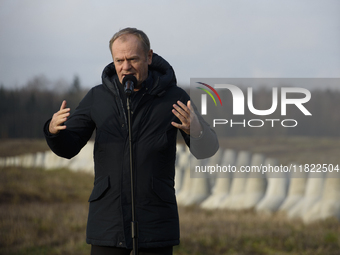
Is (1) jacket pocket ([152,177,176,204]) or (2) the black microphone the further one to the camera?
(1) jacket pocket ([152,177,176,204])

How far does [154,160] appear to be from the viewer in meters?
1.60

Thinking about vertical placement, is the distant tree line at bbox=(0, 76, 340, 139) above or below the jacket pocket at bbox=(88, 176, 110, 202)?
above

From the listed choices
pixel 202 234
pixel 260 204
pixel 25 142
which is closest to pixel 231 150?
pixel 260 204

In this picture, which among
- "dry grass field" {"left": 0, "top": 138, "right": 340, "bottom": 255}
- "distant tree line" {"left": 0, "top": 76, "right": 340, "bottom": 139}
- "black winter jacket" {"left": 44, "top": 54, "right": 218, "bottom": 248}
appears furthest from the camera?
"distant tree line" {"left": 0, "top": 76, "right": 340, "bottom": 139}

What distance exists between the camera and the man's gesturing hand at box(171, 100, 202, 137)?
1550 mm

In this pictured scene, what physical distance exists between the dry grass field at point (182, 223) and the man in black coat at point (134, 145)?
9.93ft

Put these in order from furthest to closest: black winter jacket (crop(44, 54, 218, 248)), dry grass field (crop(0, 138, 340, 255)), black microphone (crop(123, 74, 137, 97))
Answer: dry grass field (crop(0, 138, 340, 255))
black winter jacket (crop(44, 54, 218, 248))
black microphone (crop(123, 74, 137, 97))

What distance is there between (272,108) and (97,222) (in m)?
3.93

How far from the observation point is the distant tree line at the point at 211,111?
520cm

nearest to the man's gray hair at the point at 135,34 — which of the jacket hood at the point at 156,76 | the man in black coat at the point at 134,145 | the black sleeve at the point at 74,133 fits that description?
the man in black coat at the point at 134,145

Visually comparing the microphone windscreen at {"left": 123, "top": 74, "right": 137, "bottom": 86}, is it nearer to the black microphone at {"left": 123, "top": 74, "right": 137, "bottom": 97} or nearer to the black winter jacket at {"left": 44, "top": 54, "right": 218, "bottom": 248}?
the black microphone at {"left": 123, "top": 74, "right": 137, "bottom": 97}

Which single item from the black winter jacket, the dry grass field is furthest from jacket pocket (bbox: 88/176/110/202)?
the dry grass field

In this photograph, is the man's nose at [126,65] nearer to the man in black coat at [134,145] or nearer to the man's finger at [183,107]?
the man in black coat at [134,145]

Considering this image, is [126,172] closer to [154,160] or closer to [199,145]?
[154,160]
